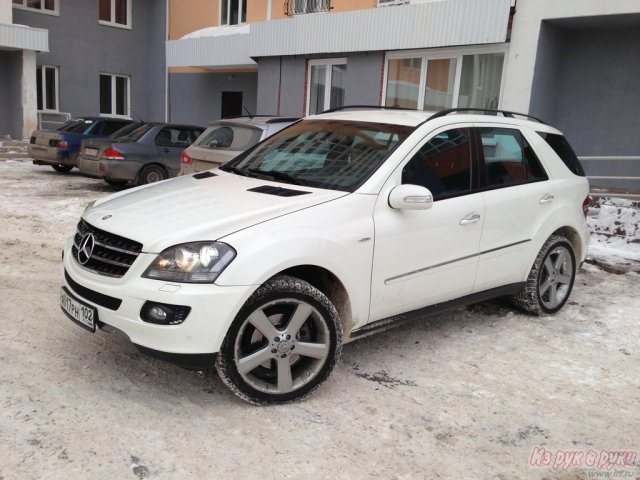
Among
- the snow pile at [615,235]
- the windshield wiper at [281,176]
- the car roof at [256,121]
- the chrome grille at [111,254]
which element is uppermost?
the car roof at [256,121]

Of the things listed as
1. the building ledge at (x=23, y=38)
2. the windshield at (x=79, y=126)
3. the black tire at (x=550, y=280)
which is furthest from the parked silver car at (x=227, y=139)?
the building ledge at (x=23, y=38)

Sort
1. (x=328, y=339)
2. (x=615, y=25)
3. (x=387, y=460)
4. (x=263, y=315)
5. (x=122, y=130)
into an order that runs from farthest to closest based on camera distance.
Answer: (x=122, y=130)
(x=615, y=25)
(x=328, y=339)
(x=263, y=315)
(x=387, y=460)

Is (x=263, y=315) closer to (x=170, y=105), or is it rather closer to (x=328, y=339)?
(x=328, y=339)

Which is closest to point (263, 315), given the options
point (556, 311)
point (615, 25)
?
point (556, 311)

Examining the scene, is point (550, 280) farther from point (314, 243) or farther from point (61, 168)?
point (61, 168)

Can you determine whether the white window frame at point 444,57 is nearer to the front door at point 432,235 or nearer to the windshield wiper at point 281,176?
the front door at point 432,235

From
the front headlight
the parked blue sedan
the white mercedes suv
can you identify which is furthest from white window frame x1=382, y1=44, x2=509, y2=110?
the front headlight

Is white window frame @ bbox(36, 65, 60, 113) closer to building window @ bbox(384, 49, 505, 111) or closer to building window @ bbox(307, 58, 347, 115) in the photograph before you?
building window @ bbox(307, 58, 347, 115)

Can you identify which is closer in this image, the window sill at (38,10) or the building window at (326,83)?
the building window at (326,83)

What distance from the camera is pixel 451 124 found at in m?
4.15

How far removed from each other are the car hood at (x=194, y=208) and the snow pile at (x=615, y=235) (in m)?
5.14

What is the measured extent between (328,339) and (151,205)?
4.50 feet

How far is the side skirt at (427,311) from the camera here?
11.9ft

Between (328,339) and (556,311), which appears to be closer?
(328,339)
